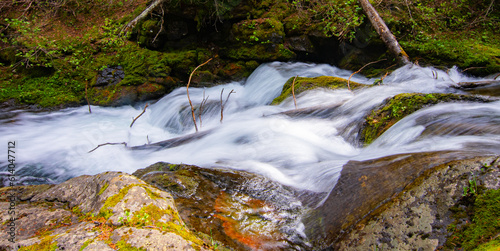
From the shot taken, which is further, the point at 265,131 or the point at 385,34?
the point at 385,34

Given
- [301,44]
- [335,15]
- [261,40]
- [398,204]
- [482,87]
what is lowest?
[398,204]

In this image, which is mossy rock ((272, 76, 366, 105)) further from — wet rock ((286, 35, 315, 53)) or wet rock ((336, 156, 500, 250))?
wet rock ((336, 156, 500, 250))

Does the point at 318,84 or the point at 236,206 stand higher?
the point at 318,84

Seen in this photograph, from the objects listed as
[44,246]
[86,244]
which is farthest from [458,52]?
[44,246]

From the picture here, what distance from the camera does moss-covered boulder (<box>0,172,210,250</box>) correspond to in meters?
1.84

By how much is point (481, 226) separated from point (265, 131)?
3731 millimetres

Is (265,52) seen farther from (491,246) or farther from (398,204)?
(491,246)

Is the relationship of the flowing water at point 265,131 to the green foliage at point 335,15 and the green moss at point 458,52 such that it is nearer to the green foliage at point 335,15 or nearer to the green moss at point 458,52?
the green moss at point 458,52

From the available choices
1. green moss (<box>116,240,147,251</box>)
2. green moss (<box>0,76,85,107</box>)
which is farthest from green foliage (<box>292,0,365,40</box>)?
green moss (<box>116,240,147,251</box>)

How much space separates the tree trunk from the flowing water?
1.55ft

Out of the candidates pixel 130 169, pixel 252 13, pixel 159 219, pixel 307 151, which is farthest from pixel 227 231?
pixel 252 13

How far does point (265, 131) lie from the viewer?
17.8ft

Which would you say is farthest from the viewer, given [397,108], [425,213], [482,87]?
[482,87]

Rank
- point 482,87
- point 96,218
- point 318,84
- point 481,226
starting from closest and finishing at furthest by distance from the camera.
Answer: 1. point 481,226
2. point 96,218
3. point 482,87
4. point 318,84
